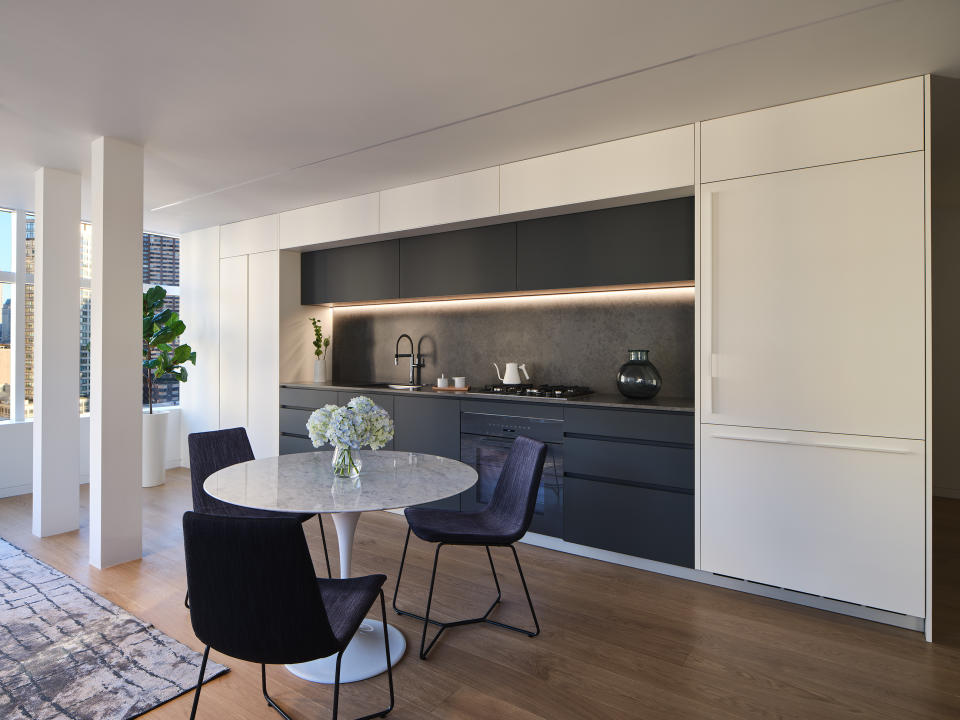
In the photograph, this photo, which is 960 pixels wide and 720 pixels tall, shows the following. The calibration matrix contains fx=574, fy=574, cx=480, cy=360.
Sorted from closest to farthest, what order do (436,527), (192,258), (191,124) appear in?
(436,527) < (191,124) < (192,258)

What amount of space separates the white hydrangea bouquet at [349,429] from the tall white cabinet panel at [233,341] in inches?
135

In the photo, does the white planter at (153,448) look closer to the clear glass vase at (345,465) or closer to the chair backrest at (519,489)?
the clear glass vase at (345,465)

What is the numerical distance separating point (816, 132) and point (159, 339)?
5.49m

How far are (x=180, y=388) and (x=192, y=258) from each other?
4.69ft

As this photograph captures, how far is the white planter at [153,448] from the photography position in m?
5.32

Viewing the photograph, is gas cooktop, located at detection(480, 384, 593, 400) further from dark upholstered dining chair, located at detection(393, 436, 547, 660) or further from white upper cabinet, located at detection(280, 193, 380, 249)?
white upper cabinet, located at detection(280, 193, 380, 249)

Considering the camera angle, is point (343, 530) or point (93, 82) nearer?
point (343, 530)

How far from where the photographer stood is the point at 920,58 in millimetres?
2475

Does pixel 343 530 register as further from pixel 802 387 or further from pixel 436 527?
pixel 802 387

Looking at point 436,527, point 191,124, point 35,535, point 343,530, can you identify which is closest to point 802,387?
point 436,527

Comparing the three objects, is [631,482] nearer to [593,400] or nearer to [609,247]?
[593,400]

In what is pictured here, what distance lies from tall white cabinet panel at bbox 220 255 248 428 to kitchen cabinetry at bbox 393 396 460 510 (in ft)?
6.55

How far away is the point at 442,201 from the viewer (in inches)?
165

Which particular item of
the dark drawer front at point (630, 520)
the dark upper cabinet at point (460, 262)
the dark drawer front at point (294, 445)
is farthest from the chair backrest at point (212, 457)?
the dark drawer front at point (630, 520)
